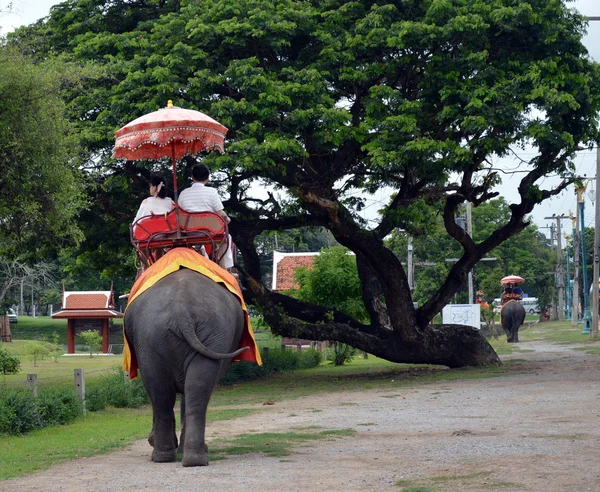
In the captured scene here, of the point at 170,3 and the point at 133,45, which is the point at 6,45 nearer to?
the point at 133,45

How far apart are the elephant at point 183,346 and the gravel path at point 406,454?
1.12 feet

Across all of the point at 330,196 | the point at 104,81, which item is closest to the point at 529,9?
the point at 330,196

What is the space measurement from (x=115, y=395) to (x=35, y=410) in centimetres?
315

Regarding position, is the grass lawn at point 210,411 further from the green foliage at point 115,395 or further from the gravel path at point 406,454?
the gravel path at point 406,454

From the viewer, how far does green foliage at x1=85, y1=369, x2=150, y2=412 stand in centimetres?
1574

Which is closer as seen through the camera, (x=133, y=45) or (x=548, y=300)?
(x=133, y=45)

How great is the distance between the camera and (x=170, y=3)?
21.5 meters

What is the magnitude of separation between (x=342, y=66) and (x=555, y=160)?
485 centimetres

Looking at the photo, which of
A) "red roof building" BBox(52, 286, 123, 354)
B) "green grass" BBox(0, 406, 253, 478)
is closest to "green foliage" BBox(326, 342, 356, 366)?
"green grass" BBox(0, 406, 253, 478)

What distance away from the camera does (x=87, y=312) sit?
53438mm

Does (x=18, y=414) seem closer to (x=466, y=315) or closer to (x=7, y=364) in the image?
(x=7, y=364)

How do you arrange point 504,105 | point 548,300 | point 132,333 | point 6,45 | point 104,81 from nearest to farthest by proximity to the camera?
point 132,333
point 6,45
point 504,105
point 104,81
point 548,300

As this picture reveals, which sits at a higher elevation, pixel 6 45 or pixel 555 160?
pixel 6 45

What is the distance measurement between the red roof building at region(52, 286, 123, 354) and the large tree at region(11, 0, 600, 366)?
110ft
